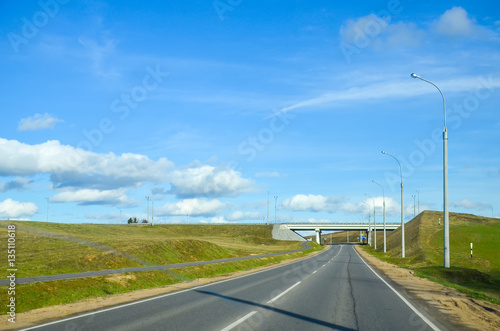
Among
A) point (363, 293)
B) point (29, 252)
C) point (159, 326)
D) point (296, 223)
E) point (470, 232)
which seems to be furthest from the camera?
point (296, 223)

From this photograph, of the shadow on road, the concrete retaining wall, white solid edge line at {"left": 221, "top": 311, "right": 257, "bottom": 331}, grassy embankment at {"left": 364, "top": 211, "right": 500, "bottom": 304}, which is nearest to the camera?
white solid edge line at {"left": 221, "top": 311, "right": 257, "bottom": 331}

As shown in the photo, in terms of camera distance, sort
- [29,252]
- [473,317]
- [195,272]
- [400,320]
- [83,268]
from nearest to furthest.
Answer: [400,320] < [473,317] < [83,268] < [195,272] < [29,252]

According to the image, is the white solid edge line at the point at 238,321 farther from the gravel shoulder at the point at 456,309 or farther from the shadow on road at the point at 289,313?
the gravel shoulder at the point at 456,309

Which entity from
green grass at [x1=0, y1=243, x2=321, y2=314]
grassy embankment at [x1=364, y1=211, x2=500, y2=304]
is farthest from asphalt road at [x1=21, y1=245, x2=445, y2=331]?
grassy embankment at [x1=364, y1=211, x2=500, y2=304]

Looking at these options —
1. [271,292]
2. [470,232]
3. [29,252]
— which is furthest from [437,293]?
[470,232]

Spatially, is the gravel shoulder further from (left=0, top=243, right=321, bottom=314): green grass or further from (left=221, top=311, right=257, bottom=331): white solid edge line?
(left=0, top=243, right=321, bottom=314): green grass

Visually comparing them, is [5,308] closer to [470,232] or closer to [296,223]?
[470,232]

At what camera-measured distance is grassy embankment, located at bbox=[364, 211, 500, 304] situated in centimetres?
2983

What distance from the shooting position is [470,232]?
85250mm

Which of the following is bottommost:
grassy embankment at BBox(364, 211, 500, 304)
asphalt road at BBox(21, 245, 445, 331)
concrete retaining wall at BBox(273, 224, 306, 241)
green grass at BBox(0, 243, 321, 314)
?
concrete retaining wall at BBox(273, 224, 306, 241)

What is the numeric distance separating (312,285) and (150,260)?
17.6 meters

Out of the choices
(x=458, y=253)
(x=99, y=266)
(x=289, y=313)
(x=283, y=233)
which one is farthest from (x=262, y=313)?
(x=283, y=233)

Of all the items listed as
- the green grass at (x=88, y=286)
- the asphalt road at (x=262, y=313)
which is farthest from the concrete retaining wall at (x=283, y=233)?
the asphalt road at (x=262, y=313)

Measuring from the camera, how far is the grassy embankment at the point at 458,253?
97.9 ft
